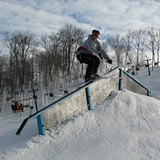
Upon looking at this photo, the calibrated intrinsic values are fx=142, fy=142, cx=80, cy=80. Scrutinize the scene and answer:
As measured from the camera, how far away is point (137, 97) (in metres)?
4.57

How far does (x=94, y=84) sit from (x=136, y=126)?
5.51 feet

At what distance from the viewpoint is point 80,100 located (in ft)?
12.4

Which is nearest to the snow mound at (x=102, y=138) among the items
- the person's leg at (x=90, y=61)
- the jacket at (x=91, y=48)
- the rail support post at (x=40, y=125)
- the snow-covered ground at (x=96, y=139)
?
the snow-covered ground at (x=96, y=139)

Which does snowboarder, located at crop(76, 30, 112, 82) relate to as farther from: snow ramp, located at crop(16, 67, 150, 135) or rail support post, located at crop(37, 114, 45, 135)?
rail support post, located at crop(37, 114, 45, 135)

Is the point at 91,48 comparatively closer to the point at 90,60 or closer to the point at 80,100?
the point at 90,60

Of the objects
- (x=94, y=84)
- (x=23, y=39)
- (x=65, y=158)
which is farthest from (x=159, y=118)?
(x=23, y=39)

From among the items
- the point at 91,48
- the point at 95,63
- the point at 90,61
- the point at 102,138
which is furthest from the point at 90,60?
the point at 102,138

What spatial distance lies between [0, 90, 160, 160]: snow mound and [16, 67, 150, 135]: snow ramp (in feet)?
0.60

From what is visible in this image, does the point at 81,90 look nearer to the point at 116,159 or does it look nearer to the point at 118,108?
the point at 118,108

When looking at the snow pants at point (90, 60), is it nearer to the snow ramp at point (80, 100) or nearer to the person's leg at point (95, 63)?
the person's leg at point (95, 63)

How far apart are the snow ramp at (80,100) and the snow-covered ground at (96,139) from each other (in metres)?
0.18

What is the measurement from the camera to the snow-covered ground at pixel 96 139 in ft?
7.29

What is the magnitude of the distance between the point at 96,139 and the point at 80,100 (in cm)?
131

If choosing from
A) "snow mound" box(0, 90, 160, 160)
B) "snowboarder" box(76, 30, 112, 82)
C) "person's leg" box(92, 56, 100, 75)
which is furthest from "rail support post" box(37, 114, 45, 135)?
"person's leg" box(92, 56, 100, 75)
